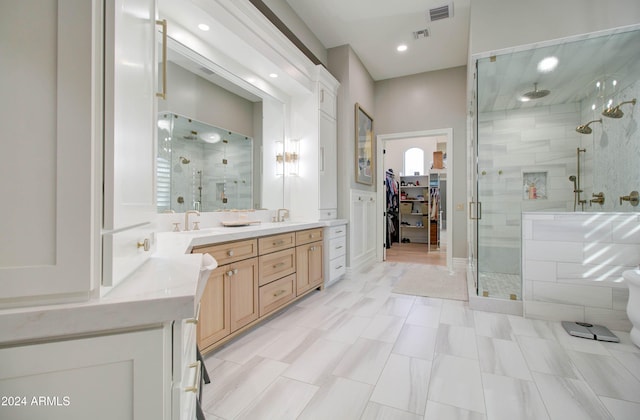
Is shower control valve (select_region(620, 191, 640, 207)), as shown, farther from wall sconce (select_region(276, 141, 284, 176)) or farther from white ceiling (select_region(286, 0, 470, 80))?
wall sconce (select_region(276, 141, 284, 176))

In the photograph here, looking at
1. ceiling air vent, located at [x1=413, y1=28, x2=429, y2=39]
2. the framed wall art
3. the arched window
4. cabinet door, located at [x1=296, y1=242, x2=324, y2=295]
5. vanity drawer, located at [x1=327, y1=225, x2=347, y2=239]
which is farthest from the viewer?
the arched window

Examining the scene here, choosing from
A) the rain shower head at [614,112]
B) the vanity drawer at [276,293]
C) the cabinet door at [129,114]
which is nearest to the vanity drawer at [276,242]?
the vanity drawer at [276,293]

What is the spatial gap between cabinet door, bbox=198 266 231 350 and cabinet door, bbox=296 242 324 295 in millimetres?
988

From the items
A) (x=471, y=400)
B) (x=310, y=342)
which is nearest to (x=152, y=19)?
(x=310, y=342)

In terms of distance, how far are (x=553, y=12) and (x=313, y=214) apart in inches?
119

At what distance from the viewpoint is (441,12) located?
3.28 m

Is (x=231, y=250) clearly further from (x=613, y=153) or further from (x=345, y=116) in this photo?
(x=613, y=153)

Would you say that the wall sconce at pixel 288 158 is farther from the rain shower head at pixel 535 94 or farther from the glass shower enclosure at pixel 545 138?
the rain shower head at pixel 535 94

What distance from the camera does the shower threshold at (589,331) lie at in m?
2.10

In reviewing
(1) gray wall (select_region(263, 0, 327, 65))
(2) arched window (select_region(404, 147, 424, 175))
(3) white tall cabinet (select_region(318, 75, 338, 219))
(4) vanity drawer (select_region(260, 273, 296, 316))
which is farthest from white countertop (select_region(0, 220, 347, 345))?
(2) arched window (select_region(404, 147, 424, 175))

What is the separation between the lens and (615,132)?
289 centimetres

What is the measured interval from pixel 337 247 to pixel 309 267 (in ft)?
2.30

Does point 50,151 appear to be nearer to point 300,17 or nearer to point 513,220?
point 300,17

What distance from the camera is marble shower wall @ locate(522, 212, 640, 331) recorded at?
2316mm
